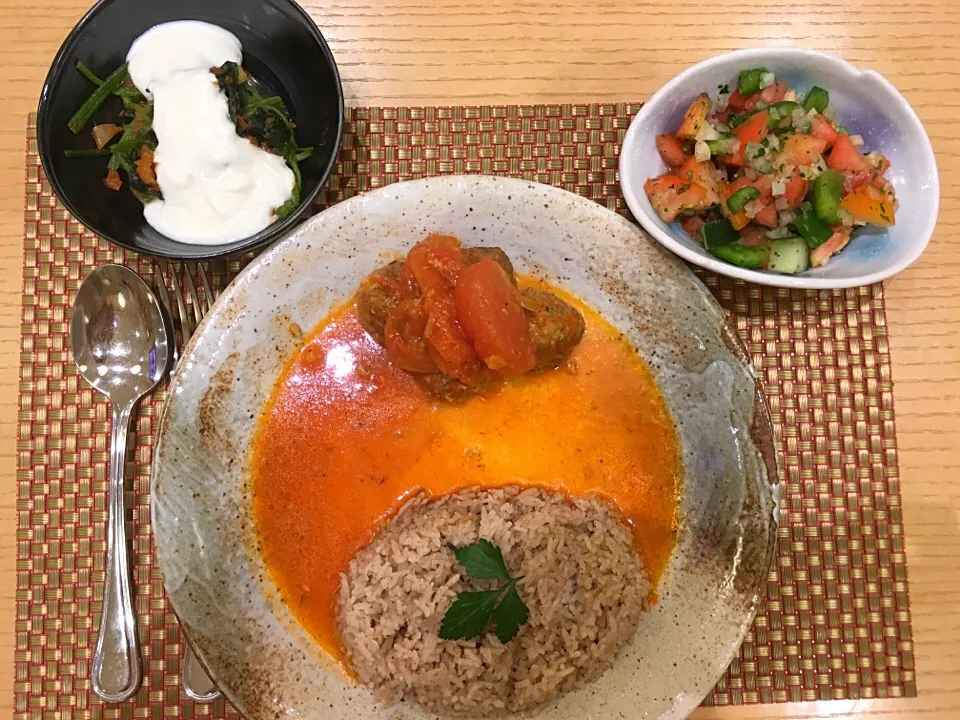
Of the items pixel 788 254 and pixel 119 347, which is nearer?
pixel 788 254

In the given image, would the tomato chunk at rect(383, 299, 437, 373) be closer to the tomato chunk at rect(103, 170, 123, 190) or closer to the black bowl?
the black bowl

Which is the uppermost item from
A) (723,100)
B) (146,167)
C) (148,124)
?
(723,100)

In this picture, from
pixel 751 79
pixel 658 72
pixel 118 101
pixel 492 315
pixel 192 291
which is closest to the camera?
pixel 492 315

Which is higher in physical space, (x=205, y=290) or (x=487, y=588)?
(x=205, y=290)

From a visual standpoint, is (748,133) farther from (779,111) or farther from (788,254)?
(788,254)

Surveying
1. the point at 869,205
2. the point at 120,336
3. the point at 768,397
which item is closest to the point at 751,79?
the point at 869,205

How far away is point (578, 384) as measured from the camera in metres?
2.15

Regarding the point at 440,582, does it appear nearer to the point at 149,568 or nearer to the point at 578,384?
the point at 578,384

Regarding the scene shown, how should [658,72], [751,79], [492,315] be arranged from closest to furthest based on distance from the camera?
[492,315] → [751,79] → [658,72]

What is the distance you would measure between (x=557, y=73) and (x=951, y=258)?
1471 mm

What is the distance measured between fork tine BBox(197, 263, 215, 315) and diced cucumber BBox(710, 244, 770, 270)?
1.58 meters

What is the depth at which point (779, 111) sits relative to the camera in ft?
6.15

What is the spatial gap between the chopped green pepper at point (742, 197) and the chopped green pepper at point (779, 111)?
0.20m

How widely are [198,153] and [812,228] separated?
1763 millimetres
